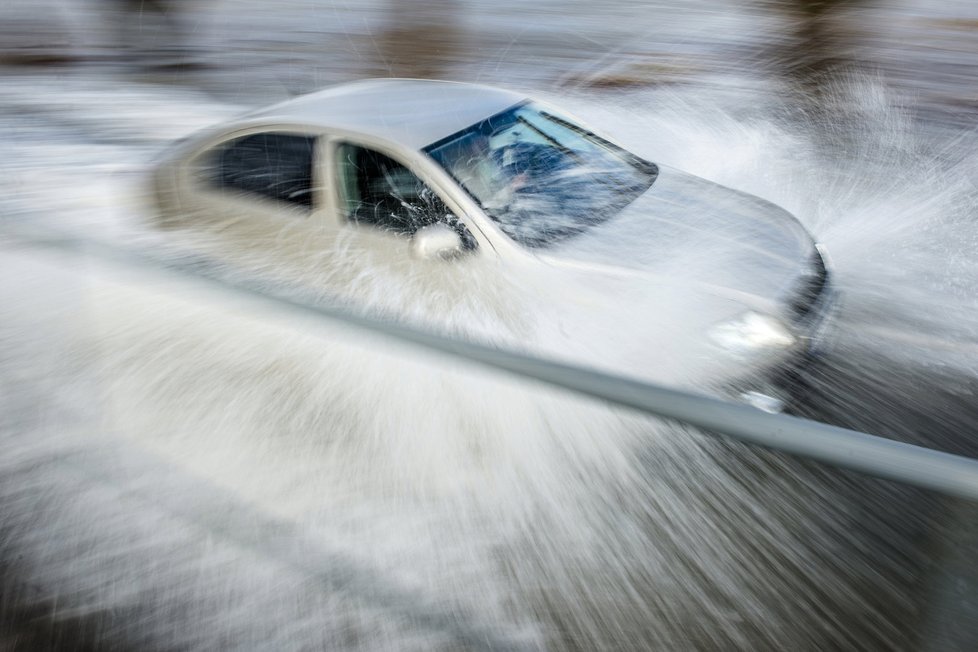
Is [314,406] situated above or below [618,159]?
below

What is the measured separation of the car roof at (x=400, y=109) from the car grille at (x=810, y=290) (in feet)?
6.37

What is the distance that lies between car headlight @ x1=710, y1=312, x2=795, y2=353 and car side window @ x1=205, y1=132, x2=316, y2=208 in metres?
2.30

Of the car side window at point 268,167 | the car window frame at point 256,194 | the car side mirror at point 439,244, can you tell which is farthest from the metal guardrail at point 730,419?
the car side window at point 268,167

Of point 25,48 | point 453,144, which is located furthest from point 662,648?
point 25,48

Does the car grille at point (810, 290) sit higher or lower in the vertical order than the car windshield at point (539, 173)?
lower

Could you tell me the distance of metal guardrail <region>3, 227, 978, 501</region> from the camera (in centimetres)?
124

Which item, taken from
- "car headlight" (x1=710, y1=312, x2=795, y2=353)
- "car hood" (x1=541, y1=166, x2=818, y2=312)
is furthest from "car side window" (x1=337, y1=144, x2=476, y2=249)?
"car headlight" (x1=710, y1=312, x2=795, y2=353)

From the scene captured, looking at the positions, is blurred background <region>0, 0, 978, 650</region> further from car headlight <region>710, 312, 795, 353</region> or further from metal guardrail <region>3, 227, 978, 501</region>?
car headlight <region>710, 312, 795, 353</region>

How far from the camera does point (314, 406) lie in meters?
3.92

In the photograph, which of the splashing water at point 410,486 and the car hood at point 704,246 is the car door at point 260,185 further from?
the car hood at point 704,246

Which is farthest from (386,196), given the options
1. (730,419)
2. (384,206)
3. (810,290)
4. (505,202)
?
(730,419)

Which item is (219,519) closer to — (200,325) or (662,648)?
(200,325)

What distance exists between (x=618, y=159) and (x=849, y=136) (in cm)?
413

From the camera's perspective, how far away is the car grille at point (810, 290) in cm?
396
